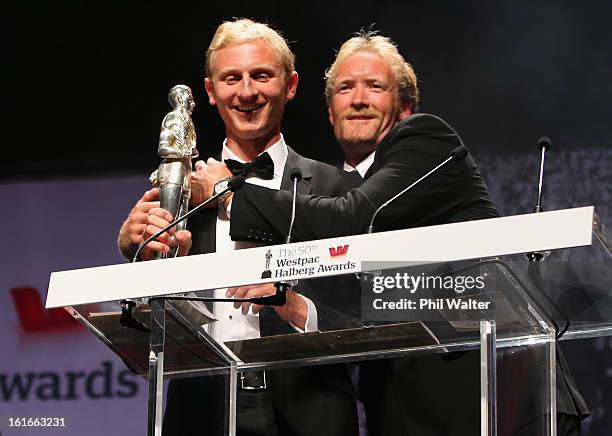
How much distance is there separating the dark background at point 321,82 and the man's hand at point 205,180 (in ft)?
4.17

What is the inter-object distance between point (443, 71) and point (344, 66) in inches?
38.7

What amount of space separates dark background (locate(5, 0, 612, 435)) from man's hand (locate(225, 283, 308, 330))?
1575 mm

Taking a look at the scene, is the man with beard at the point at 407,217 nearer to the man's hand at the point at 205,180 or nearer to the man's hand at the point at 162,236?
the man's hand at the point at 205,180

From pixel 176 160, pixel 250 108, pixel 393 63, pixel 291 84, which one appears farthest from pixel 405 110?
pixel 176 160

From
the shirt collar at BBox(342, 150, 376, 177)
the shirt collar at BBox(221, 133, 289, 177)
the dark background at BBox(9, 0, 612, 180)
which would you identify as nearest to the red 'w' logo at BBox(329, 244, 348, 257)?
the shirt collar at BBox(221, 133, 289, 177)

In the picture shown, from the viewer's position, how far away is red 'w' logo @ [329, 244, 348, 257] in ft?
6.72

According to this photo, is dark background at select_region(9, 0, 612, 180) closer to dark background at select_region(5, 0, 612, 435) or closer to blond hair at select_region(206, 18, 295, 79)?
dark background at select_region(5, 0, 612, 435)

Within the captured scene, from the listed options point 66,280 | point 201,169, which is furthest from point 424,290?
point 201,169

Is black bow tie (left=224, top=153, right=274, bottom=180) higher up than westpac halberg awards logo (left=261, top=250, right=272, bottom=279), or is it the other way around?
black bow tie (left=224, top=153, right=274, bottom=180)

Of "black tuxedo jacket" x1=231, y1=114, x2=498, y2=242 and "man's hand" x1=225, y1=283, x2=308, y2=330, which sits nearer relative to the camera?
"man's hand" x1=225, y1=283, x2=308, y2=330

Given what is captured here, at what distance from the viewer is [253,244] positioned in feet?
8.50

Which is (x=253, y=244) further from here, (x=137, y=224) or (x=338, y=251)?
(x=338, y=251)


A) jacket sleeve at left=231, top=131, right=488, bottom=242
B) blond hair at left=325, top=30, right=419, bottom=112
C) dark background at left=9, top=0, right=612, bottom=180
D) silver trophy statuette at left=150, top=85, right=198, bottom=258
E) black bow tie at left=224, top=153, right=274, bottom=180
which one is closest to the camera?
jacket sleeve at left=231, top=131, right=488, bottom=242

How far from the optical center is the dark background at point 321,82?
3.96 meters
